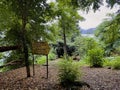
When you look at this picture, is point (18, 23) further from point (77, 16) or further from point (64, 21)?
point (77, 16)

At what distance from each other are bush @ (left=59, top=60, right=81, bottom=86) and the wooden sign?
1170 mm

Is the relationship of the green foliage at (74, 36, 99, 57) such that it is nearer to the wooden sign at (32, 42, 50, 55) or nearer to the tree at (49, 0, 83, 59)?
the tree at (49, 0, 83, 59)

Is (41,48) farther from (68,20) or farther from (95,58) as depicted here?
(68,20)

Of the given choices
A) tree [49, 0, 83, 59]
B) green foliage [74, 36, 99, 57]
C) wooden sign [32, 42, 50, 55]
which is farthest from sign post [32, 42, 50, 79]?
green foliage [74, 36, 99, 57]

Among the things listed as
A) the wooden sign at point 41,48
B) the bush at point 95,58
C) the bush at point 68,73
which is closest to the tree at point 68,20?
the bush at point 95,58

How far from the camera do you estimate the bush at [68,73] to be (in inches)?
233

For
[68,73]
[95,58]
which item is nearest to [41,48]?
[68,73]

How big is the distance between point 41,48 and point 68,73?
162 centimetres

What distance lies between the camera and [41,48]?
7.21m

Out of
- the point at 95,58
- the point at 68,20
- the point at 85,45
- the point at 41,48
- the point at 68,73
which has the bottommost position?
the point at 68,73

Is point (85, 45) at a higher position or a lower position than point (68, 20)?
lower

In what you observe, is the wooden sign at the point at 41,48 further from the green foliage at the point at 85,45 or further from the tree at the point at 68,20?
the green foliage at the point at 85,45

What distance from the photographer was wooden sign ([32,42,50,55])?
714cm

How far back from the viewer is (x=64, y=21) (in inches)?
658
